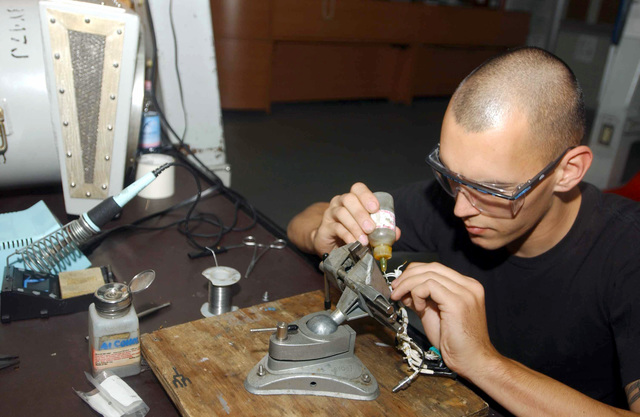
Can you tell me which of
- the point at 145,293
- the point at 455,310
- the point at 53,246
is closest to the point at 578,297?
the point at 455,310

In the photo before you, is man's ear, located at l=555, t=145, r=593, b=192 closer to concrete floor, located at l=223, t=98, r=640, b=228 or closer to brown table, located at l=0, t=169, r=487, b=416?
brown table, located at l=0, t=169, r=487, b=416

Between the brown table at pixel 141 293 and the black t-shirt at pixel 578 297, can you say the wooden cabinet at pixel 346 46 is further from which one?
the black t-shirt at pixel 578 297

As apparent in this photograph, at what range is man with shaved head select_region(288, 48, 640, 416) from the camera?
2.97 feet

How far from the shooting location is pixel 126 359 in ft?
2.86

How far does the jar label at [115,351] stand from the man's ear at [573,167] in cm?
84

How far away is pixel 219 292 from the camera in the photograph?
103 centimetres

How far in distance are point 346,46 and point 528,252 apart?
4.69m

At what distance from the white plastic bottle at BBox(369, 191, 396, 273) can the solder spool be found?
28cm

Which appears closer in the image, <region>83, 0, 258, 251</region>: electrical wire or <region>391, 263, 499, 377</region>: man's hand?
<region>391, 263, 499, 377</region>: man's hand

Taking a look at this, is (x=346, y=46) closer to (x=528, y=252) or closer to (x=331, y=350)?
(x=528, y=252)

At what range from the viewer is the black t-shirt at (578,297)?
1083mm

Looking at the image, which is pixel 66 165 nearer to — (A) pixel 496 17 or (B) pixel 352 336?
(B) pixel 352 336

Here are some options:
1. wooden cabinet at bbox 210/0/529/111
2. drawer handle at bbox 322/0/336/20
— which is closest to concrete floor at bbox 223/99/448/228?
wooden cabinet at bbox 210/0/529/111

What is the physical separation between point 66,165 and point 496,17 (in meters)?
6.12
